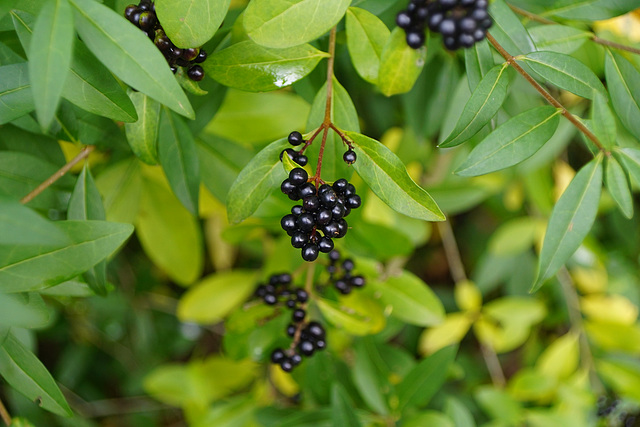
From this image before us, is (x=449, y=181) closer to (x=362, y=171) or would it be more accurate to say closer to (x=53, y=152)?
(x=362, y=171)

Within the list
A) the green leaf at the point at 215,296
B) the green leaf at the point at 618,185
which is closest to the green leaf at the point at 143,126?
the green leaf at the point at 618,185

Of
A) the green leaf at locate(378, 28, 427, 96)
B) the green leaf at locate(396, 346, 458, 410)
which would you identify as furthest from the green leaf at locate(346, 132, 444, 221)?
the green leaf at locate(396, 346, 458, 410)

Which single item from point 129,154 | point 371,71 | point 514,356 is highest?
point 371,71

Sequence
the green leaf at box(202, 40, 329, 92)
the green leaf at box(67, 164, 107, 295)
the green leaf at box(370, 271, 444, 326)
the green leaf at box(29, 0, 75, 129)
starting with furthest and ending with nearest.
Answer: the green leaf at box(370, 271, 444, 326), the green leaf at box(67, 164, 107, 295), the green leaf at box(202, 40, 329, 92), the green leaf at box(29, 0, 75, 129)

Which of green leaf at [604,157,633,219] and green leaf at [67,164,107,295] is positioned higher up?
green leaf at [604,157,633,219]

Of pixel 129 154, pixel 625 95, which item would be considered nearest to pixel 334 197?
pixel 625 95

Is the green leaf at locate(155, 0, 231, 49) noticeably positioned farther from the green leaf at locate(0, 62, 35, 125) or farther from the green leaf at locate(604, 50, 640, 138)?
the green leaf at locate(604, 50, 640, 138)

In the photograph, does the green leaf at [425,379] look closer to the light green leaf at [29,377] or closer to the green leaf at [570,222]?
the green leaf at [570,222]
